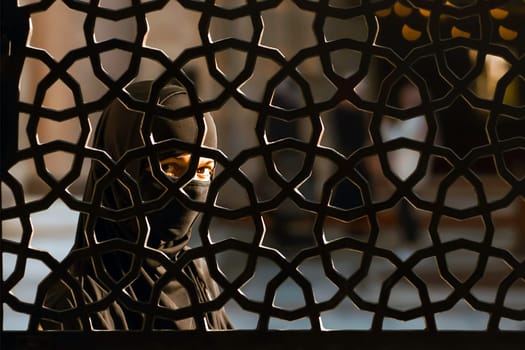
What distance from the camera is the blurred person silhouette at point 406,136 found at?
5773mm

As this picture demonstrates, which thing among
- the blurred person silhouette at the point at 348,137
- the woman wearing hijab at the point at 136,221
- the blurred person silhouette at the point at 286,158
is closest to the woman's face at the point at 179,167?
the woman wearing hijab at the point at 136,221

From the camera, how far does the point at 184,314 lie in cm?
148

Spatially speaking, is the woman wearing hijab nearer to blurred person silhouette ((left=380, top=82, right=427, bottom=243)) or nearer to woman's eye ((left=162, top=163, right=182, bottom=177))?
woman's eye ((left=162, top=163, right=182, bottom=177))

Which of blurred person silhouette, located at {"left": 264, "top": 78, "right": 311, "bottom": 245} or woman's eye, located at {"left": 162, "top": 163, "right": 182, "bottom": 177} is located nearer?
woman's eye, located at {"left": 162, "top": 163, "right": 182, "bottom": 177}

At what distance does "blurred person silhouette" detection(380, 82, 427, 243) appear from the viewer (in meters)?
5.77

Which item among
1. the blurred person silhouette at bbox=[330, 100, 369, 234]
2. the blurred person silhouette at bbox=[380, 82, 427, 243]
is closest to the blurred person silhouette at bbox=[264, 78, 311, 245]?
the blurred person silhouette at bbox=[330, 100, 369, 234]

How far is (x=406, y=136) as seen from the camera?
561cm

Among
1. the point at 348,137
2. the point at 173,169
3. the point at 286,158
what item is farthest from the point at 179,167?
the point at 286,158

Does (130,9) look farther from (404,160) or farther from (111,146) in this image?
(404,160)

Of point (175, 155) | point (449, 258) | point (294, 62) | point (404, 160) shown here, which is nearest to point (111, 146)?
point (175, 155)

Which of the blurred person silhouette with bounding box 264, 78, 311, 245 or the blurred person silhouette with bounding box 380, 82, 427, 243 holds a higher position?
the blurred person silhouette with bounding box 264, 78, 311, 245

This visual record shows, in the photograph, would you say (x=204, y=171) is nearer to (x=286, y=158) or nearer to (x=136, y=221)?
(x=136, y=221)

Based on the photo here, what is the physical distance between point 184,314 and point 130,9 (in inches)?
18.6

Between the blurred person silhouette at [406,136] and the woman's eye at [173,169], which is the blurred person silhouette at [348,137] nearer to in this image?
the blurred person silhouette at [406,136]
